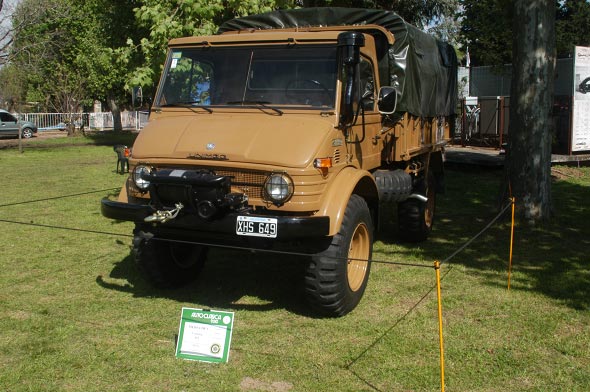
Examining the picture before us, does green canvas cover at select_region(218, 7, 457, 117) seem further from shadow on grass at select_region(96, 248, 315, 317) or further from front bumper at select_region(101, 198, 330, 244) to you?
front bumper at select_region(101, 198, 330, 244)

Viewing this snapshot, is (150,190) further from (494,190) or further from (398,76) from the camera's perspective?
(494,190)

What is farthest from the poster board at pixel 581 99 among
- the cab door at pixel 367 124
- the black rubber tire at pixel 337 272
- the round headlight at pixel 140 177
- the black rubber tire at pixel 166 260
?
the round headlight at pixel 140 177

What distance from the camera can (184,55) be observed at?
623cm

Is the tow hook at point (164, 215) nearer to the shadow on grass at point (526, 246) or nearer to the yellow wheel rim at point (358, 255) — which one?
the yellow wheel rim at point (358, 255)

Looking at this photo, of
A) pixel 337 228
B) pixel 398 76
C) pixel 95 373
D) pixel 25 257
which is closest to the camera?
pixel 95 373

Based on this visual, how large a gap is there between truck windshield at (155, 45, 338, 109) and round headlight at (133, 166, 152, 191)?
0.95 meters

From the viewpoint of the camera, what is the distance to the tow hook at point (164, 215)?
5070mm

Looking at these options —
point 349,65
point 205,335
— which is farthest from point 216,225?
point 349,65

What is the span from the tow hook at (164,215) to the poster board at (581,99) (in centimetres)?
1451

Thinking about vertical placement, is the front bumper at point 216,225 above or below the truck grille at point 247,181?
below

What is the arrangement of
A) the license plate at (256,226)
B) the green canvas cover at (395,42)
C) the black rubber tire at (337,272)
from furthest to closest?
the green canvas cover at (395,42) → the black rubber tire at (337,272) → the license plate at (256,226)

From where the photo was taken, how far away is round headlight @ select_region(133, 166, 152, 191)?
5.40 metres

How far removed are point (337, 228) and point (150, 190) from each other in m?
1.62

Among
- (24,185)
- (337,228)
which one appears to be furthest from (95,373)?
(24,185)
